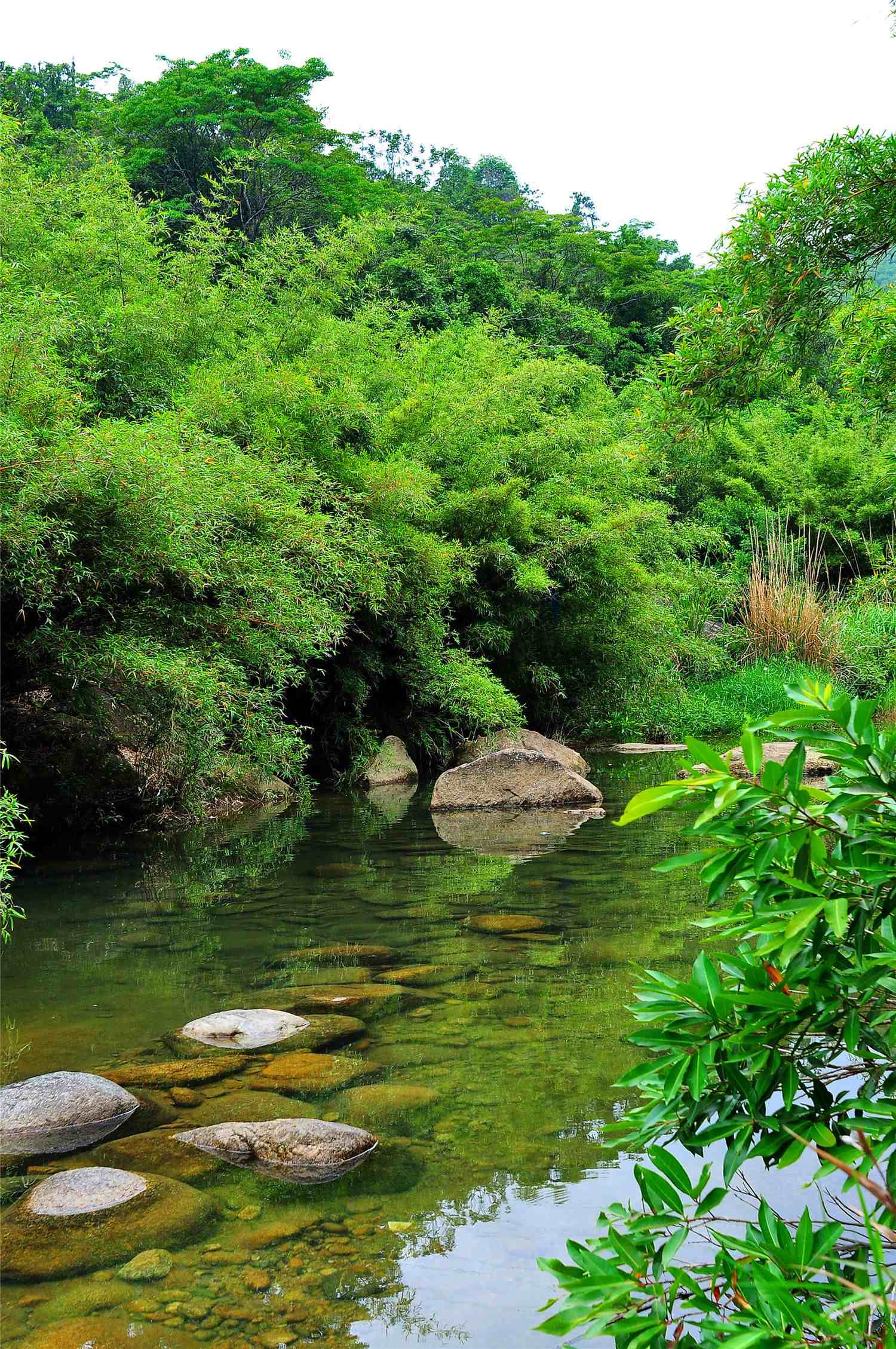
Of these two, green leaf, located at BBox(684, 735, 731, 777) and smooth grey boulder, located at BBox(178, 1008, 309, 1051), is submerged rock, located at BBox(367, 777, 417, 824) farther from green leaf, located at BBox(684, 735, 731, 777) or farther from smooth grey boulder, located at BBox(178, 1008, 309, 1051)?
green leaf, located at BBox(684, 735, 731, 777)

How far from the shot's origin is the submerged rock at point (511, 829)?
8433 mm

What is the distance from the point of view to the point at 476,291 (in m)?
25.4

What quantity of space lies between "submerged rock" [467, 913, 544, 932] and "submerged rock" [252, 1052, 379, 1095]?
1.92 meters

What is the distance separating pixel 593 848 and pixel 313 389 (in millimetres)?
6004

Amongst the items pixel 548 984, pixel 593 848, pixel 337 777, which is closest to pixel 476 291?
pixel 337 777

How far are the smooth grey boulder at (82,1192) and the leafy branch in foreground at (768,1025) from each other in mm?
1958

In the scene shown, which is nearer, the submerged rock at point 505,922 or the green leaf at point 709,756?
the green leaf at point 709,756

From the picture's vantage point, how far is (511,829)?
9469 mm

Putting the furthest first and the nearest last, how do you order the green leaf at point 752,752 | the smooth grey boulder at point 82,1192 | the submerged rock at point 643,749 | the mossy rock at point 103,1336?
the submerged rock at point 643,749, the smooth grey boulder at point 82,1192, the mossy rock at point 103,1336, the green leaf at point 752,752

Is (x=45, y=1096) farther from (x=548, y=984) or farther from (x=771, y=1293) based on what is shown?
(x=771, y=1293)

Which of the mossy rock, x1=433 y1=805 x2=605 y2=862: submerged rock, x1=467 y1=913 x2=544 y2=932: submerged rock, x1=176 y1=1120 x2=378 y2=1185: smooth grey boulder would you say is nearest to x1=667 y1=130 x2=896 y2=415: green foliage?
x1=467 y1=913 x2=544 y2=932: submerged rock

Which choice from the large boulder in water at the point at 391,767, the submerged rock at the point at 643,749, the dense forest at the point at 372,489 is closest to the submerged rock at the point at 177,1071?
the dense forest at the point at 372,489

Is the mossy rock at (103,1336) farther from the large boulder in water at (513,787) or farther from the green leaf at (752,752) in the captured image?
the large boulder in water at (513,787)

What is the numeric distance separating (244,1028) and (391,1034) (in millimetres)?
587
